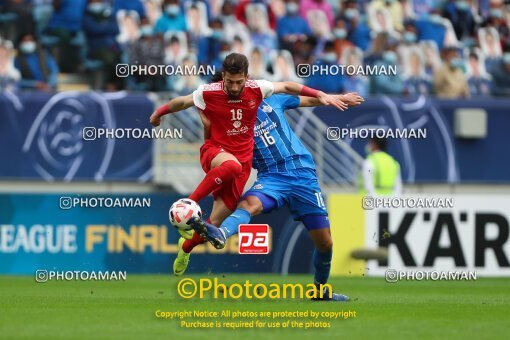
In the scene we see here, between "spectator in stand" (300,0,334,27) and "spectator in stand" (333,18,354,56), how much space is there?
266mm

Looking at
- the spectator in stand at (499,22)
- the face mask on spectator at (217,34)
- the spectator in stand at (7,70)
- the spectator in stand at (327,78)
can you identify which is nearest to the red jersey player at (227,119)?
the spectator in stand at (327,78)

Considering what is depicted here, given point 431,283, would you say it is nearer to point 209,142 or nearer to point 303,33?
point 209,142

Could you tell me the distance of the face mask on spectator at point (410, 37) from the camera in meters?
22.8

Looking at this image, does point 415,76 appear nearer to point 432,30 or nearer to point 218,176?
point 432,30

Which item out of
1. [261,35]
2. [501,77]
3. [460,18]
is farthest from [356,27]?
[460,18]

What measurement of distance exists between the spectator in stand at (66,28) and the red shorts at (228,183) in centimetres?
852

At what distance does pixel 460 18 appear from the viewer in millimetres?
24969

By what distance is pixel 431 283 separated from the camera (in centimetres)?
1675

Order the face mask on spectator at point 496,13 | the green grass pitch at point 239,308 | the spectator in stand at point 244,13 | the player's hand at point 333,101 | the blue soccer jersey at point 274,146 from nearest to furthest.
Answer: the green grass pitch at point 239,308, the player's hand at point 333,101, the blue soccer jersey at point 274,146, the spectator in stand at point 244,13, the face mask on spectator at point 496,13

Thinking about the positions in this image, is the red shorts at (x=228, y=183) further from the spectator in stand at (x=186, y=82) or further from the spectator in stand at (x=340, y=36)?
the spectator in stand at (x=340, y=36)

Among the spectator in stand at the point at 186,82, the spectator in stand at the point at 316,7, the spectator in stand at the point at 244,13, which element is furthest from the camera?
the spectator in stand at the point at 316,7

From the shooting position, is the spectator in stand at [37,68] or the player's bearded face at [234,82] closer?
the player's bearded face at [234,82]

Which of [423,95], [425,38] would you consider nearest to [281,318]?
[423,95]

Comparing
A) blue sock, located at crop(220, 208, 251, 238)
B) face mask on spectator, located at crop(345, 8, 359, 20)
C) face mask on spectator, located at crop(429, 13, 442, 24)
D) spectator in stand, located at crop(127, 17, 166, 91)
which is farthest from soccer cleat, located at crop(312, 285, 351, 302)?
face mask on spectator, located at crop(429, 13, 442, 24)
